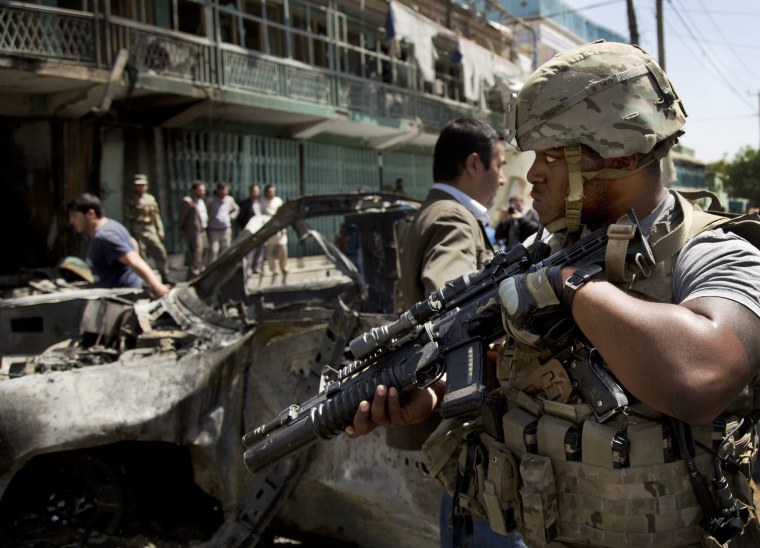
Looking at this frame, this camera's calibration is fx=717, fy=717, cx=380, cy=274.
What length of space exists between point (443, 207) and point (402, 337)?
0.77 metres

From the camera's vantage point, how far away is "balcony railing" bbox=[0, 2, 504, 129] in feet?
32.0

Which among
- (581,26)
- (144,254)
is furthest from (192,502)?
(581,26)

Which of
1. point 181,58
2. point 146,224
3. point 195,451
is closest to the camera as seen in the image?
point 195,451

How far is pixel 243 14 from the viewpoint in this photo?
13.8m

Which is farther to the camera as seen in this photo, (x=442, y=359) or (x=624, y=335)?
(x=442, y=359)

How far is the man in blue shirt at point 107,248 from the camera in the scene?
15.8 feet

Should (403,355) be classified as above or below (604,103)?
below

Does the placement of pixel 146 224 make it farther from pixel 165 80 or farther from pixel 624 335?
pixel 624 335

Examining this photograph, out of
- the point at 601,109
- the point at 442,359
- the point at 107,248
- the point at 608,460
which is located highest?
the point at 601,109

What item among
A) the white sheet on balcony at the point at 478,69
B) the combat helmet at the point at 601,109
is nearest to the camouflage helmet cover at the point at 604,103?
the combat helmet at the point at 601,109

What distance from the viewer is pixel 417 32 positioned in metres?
16.8

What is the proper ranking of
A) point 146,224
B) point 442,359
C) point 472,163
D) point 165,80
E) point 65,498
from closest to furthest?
point 442,359 → point 472,163 → point 65,498 → point 146,224 → point 165,80

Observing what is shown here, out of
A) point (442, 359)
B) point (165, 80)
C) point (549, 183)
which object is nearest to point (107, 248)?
point (442, 359)

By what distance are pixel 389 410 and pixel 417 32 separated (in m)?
16.3
